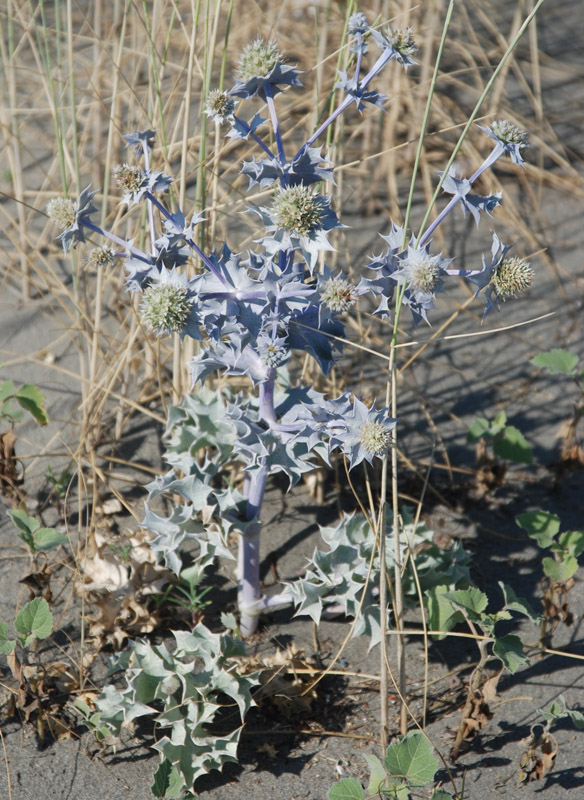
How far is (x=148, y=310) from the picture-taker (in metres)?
1.26

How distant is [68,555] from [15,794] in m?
0.56

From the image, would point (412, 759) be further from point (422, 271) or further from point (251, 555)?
point (422, 271)

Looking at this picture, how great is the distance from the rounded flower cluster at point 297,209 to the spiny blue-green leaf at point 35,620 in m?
0.83

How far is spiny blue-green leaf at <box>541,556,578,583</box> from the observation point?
165 centimetres

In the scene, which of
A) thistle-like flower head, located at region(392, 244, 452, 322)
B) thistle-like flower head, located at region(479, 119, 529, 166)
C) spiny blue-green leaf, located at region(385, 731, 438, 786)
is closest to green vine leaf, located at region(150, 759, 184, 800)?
spiny blue-green leaf, located at region(385, 731, 438, 786)

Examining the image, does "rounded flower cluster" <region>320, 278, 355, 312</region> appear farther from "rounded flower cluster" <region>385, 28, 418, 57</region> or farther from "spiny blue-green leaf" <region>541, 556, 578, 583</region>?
"spiny blue-green leaf" <region>541, 556, 578, 583</region>

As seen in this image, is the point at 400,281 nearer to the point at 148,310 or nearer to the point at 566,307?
the point at 148,310

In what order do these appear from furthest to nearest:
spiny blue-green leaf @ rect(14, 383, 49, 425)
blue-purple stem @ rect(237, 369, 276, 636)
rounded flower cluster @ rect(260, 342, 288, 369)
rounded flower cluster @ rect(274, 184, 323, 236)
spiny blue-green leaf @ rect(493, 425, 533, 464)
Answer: spiny blue-green leaf @ rect(493, 425, 533, 464) → spiny blue-green leaf @ rect(14, 383, 49, 425) → blue-purple stem @ rect(237, 369, 276, 636) → rounded flower cluster @ rect(260, 342, 288, 369) → rounded flower cluster @ rect(274, 184, 323, 236)

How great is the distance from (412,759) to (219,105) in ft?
3.78

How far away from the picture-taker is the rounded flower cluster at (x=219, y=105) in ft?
4.28

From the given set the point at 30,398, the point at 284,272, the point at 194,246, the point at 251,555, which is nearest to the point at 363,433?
the point at 284,272

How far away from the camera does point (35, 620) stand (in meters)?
1.48

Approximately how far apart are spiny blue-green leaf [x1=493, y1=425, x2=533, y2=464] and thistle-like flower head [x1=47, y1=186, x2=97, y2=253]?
1204 mm

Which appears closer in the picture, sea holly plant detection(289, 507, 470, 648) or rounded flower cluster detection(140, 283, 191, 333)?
rounded flower cluster detection(140, 283, 191, 333)
